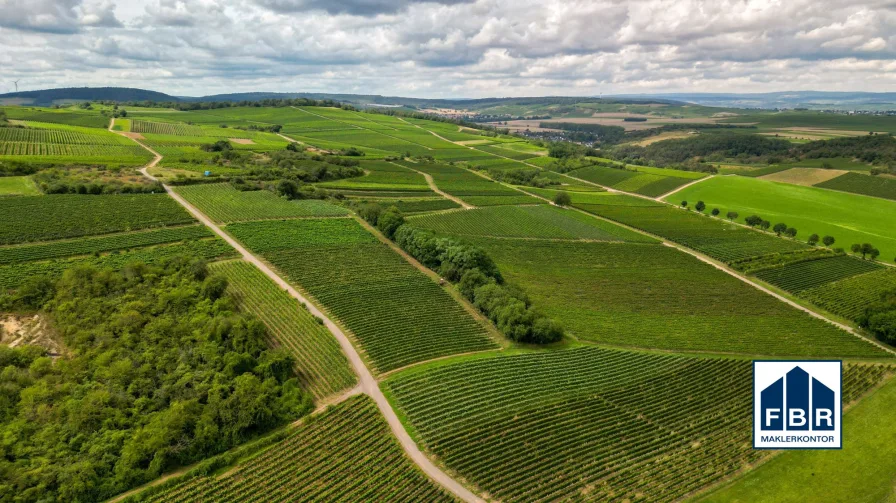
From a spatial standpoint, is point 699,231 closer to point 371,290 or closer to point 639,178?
point 639,178

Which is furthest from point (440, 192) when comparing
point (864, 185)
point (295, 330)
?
point (864, 185)

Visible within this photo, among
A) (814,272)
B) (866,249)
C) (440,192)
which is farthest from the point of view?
(440,192)

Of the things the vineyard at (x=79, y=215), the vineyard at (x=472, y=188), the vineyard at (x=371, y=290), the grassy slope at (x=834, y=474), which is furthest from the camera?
the vineyard at (x=472, y=188)

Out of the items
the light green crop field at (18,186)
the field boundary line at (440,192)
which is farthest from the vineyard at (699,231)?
the light green crop field at (18,186)

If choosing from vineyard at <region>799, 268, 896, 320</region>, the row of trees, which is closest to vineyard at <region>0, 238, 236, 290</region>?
the row of trees

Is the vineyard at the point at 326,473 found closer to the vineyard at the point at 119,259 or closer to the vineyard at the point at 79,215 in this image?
the vineyard at the point at 119,259

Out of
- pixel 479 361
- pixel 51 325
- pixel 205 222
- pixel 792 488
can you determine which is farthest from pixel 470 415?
pixel 205 222
